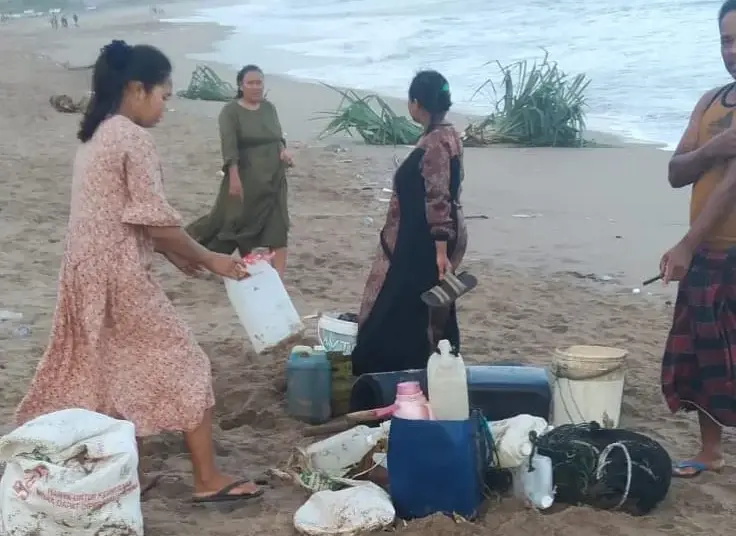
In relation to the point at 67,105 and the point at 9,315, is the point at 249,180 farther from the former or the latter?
the point at 67,105

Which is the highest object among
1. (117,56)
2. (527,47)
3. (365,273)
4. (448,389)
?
(527,47)

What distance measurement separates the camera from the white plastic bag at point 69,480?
3.25 meters

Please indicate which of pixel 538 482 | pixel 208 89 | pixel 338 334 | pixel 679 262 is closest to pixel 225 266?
pixel 538 482

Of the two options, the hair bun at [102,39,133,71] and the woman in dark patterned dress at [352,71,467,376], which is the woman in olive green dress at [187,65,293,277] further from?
the hair bun at [102,39,133,71]

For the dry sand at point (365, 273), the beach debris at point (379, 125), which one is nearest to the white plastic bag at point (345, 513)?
the dry sand at point (365, 273)

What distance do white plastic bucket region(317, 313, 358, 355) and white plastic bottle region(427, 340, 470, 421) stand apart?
1.39 metres

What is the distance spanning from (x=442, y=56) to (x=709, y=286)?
21.6 metres

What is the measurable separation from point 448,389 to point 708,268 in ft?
3.62

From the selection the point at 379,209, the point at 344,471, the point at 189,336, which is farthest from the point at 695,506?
the point at 379,209

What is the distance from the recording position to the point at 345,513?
3570 millimetres

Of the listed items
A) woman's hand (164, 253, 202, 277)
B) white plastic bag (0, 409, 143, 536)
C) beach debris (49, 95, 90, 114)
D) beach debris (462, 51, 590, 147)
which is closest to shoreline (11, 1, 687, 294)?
beach debris (462, 51, 590, 147)

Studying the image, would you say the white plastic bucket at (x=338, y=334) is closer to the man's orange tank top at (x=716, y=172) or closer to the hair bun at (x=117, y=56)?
the man's orange tank top at (x=716, y=172)

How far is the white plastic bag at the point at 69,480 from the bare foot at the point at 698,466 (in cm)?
199

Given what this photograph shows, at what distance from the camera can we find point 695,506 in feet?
12.6
